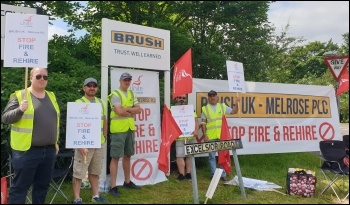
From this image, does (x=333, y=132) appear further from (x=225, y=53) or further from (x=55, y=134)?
(x=55, y=134)

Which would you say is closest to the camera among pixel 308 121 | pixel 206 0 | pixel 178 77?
pixel 178 77

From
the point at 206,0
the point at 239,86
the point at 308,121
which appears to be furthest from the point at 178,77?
the point at 206,0

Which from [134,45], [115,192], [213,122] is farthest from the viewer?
[213,122]

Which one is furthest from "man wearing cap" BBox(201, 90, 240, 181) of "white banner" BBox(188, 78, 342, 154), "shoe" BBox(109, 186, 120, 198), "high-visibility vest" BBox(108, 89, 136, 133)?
"shoe" BBox(109, 186, 120, 198)

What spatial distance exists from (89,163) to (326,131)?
21.4 feet

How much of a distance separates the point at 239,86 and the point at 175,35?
5.40m

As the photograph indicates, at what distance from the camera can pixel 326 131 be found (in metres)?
9.41

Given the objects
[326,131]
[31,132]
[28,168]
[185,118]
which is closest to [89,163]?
[28,168]

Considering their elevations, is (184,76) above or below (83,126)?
above

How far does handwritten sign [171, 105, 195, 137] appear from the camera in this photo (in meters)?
6.59

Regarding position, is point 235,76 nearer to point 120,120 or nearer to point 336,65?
point 336,65

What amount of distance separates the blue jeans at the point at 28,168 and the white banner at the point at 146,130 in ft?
7.14

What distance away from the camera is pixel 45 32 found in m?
4.64

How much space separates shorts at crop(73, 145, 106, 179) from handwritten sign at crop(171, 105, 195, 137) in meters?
1.72
